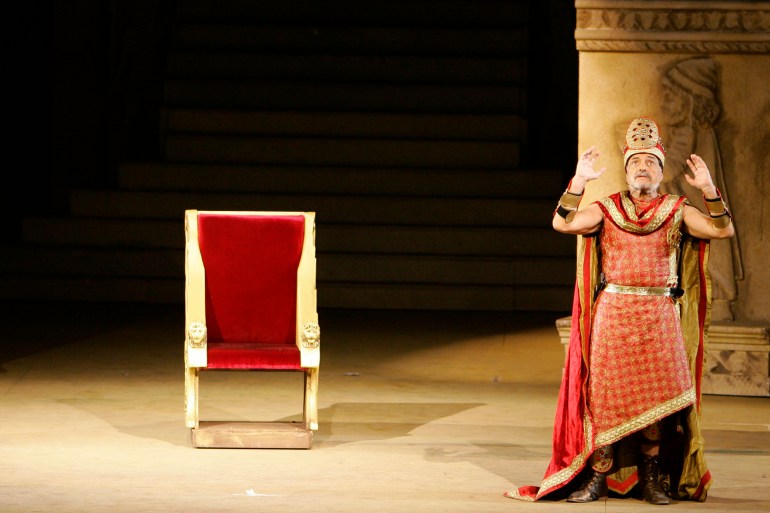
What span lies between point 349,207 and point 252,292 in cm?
538

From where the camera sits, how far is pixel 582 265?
5402mm

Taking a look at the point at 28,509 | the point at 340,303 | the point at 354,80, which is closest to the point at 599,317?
the point at 28,509

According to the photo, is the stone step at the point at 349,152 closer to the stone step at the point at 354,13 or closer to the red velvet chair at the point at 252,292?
the stone step at the point at 354,13

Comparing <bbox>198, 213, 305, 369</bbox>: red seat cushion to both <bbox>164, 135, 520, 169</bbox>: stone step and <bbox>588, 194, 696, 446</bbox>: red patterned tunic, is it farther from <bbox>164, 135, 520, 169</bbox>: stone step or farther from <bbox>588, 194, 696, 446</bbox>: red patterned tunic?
<bbox>164, 135, 520, 169</bbox>: stone step

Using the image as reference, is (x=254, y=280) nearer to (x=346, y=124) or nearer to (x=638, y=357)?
(x=638, y=357)

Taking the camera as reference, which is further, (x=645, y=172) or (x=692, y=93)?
(x=692, y=93)

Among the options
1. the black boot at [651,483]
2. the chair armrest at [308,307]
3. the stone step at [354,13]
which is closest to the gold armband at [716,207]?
the black boot at [651,483]

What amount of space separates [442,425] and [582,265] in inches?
60.4

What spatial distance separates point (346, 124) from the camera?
12.5m

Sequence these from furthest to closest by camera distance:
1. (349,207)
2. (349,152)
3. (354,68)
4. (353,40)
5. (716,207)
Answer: (353,40) < (354,68) < (349,152) < (349,207) < (716,207)

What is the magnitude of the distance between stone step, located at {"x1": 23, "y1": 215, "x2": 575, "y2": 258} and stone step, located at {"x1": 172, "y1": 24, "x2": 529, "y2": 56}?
236 centimetres

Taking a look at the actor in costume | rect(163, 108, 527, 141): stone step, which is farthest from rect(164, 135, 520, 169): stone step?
the actor in costume

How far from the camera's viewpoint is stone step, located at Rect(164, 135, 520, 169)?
12242 millimetres

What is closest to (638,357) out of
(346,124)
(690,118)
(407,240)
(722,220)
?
(722,220)
